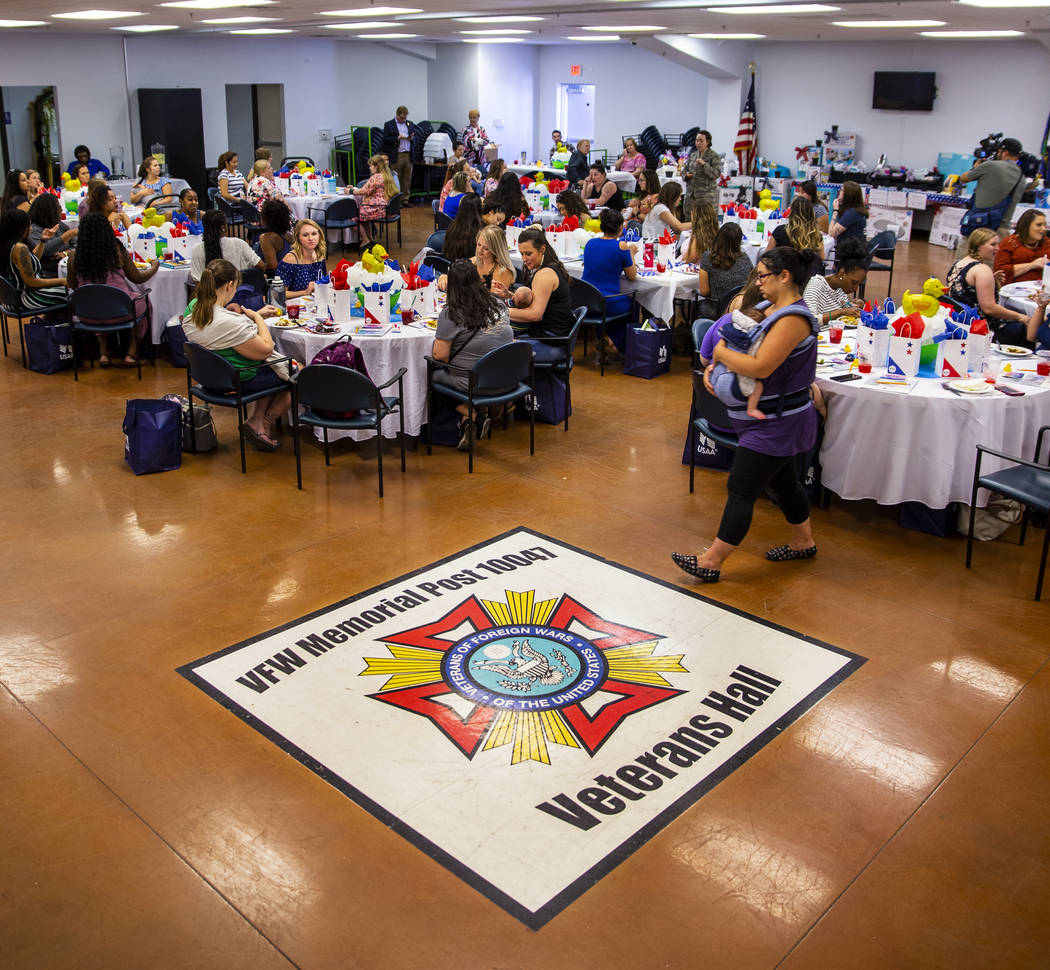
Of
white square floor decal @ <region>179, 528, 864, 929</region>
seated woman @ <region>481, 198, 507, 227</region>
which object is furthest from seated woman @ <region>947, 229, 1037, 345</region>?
seated woman @ <region>481, 198, 507, 227</region>

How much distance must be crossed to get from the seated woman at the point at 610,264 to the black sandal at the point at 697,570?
358 cm

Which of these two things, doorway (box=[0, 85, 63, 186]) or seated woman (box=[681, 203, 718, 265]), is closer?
seated woman (box=[681, 203, 718, 265])

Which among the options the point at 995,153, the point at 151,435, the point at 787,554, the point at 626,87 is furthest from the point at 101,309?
the point at 626,87

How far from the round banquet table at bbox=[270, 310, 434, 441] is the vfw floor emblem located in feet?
6.69

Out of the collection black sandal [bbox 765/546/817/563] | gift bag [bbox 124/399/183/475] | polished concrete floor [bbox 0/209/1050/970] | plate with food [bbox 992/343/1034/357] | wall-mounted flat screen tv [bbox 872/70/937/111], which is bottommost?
polished concrete floor [bbox 0/209/1050/970]

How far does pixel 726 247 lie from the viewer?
7.67 meters

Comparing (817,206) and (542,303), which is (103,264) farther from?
(817,206)

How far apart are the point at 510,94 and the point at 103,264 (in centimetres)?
1548

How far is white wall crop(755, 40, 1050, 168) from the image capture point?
15039 millimetres

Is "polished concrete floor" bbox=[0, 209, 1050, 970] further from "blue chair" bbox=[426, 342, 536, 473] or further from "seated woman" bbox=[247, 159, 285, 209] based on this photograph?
"seated woman" bbox=[247, 159, 285, 209]

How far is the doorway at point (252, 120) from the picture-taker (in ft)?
63.5

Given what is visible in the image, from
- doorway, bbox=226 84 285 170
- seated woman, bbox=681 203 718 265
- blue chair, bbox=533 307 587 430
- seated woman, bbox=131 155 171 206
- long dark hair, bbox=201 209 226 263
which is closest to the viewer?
blue chair, bbox=533 307 587 430

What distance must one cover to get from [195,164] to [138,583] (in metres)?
13.8

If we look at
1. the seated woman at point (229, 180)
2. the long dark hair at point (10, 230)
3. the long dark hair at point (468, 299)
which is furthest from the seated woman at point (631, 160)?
the long dark hair at point (468, 299)
